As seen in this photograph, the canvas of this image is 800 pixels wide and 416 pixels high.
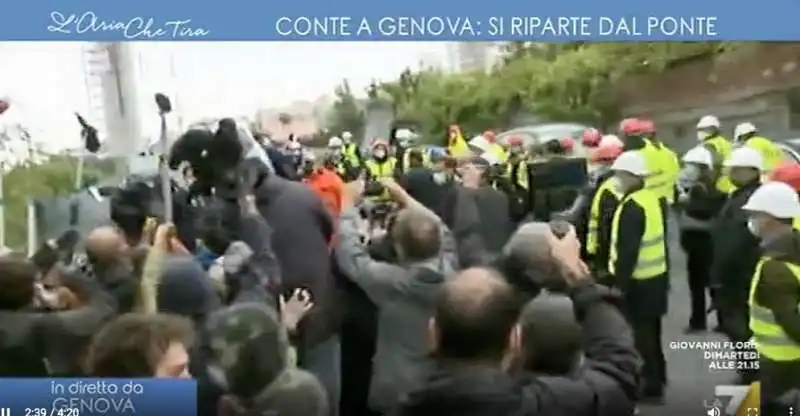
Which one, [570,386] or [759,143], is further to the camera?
[759,143]

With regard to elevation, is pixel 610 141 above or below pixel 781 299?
above

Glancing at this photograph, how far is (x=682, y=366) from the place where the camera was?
2.56 meters

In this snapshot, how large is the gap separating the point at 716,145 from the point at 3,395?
1.60 m

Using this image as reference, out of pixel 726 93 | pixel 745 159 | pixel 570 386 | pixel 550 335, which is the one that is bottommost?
pixel 570 386

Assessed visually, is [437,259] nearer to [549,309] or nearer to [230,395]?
[549,309]

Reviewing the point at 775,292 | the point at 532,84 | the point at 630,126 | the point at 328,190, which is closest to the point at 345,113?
the point at 328,190

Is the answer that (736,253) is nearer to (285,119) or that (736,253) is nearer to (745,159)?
(745,159)

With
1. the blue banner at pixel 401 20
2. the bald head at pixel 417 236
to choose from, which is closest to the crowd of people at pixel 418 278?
the bald head at pixel 417 236

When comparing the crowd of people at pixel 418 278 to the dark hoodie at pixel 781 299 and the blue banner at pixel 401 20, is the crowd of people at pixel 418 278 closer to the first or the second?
the dark hoodie at pixel 781 299

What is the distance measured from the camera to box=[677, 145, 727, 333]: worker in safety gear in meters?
2.56

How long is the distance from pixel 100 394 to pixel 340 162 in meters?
0.70

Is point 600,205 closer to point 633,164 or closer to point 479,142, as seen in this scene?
point 633,164

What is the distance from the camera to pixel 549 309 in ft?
8.19
